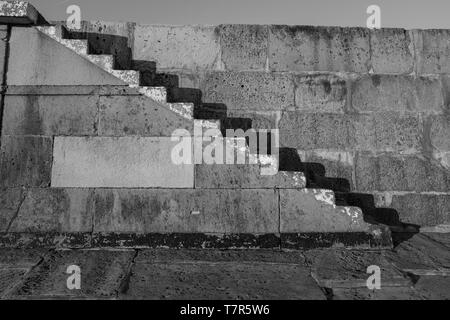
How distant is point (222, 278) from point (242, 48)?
142 inches

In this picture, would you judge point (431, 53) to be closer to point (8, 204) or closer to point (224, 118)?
point (224, 118)

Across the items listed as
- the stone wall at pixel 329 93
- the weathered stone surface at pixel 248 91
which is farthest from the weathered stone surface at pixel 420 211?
the weathered stone surface at pixel 248 91

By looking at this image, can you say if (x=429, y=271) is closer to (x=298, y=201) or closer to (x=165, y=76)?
(x=298, y=201)

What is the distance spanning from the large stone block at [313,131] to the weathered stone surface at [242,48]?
92 centimetres

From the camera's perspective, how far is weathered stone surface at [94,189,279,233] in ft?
14.0

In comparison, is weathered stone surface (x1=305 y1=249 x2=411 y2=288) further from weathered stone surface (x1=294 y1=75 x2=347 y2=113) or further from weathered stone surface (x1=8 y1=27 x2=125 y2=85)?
weathered stone surface (x1=8 y1=27 x2=125 y2=85)

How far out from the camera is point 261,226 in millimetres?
4266

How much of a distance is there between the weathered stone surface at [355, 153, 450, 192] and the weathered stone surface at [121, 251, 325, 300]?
2365 millimetres

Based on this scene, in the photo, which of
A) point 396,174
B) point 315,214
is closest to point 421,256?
point 315,214

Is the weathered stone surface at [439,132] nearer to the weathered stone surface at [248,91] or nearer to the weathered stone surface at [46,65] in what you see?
the weathered stone surface at [248,91]

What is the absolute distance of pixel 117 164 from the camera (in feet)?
14.4

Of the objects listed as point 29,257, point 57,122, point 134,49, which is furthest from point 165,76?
point 29,257
